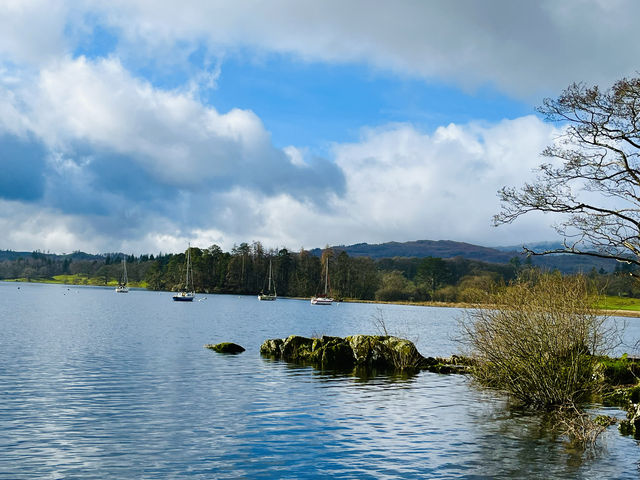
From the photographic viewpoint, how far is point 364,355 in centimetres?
3841

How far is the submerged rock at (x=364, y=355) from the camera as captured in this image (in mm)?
36969

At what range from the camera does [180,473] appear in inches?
564

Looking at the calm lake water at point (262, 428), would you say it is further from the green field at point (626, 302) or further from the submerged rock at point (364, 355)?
the green field at point (626, 302)

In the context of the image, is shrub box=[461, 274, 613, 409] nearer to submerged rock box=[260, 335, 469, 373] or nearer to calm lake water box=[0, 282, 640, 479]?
calm lake water box=[0, 282, 640, 479]

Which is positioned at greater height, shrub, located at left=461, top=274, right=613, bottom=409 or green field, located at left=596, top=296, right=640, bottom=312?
shrub, located at left=461, top=274, right=613, bottom=409

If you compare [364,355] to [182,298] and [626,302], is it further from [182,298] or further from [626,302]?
[182,298]

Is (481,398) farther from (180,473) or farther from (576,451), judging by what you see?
(180,473)

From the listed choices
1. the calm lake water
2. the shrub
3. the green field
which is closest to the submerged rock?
the calm lake water

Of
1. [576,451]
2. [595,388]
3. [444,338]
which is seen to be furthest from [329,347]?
[444,338]

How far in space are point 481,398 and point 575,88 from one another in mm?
13815

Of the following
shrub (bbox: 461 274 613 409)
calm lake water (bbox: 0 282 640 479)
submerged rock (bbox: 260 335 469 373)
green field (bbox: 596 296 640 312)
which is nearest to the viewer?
calm lake water (bbox: 0 282 640 479)

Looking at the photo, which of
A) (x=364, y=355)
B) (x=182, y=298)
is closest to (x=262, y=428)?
(x=364, y=355)

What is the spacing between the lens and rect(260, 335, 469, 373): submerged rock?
121ft

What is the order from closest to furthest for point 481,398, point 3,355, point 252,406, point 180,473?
point 180,473 → point 252,406 → point 481,398 → point 3,355
